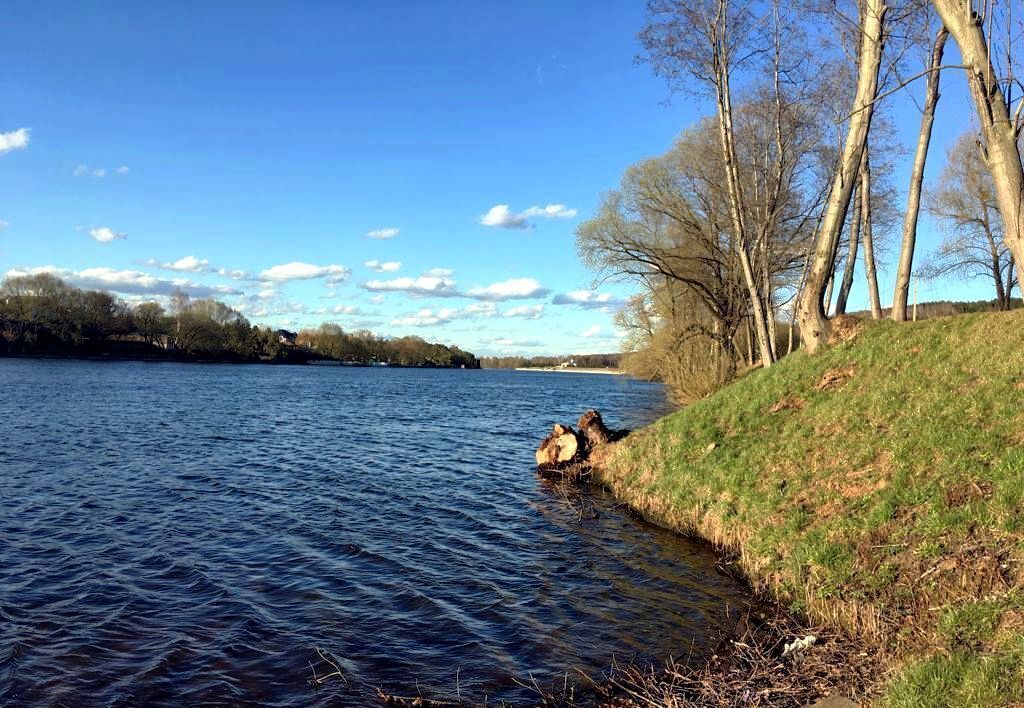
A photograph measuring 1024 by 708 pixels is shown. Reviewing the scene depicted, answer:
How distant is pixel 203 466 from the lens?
62.3 ft

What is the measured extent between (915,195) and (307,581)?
17.2m

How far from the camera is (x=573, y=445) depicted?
1880 cm

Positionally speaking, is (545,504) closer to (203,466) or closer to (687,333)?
(203,466)

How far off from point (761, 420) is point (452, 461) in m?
11.2

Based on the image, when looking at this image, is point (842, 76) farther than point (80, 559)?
Yes

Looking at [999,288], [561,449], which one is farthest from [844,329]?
[999,288]

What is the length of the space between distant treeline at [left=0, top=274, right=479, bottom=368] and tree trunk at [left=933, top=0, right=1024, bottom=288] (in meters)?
126

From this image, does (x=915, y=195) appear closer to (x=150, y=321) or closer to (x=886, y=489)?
(x=886, y=489)

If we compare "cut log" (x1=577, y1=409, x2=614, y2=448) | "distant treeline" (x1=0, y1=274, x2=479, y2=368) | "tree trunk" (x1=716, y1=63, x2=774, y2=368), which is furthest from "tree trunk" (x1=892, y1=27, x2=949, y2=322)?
"distant treeline" (x1=0, y1=274, x2=479, y2=368)

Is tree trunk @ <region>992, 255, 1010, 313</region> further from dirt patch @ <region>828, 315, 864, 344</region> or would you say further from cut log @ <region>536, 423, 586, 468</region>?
cut log @ <region>536, 423, 586, 468</region>

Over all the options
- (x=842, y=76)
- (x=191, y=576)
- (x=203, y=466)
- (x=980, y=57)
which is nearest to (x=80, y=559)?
(x=191, y=576)

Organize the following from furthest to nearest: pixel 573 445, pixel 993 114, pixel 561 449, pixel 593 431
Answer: pixel 593 431
pixel 561 449
pixel 573 445
pixel 993 114

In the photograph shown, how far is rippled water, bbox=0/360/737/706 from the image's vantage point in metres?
6.81

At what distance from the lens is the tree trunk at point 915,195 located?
52.5 feet
